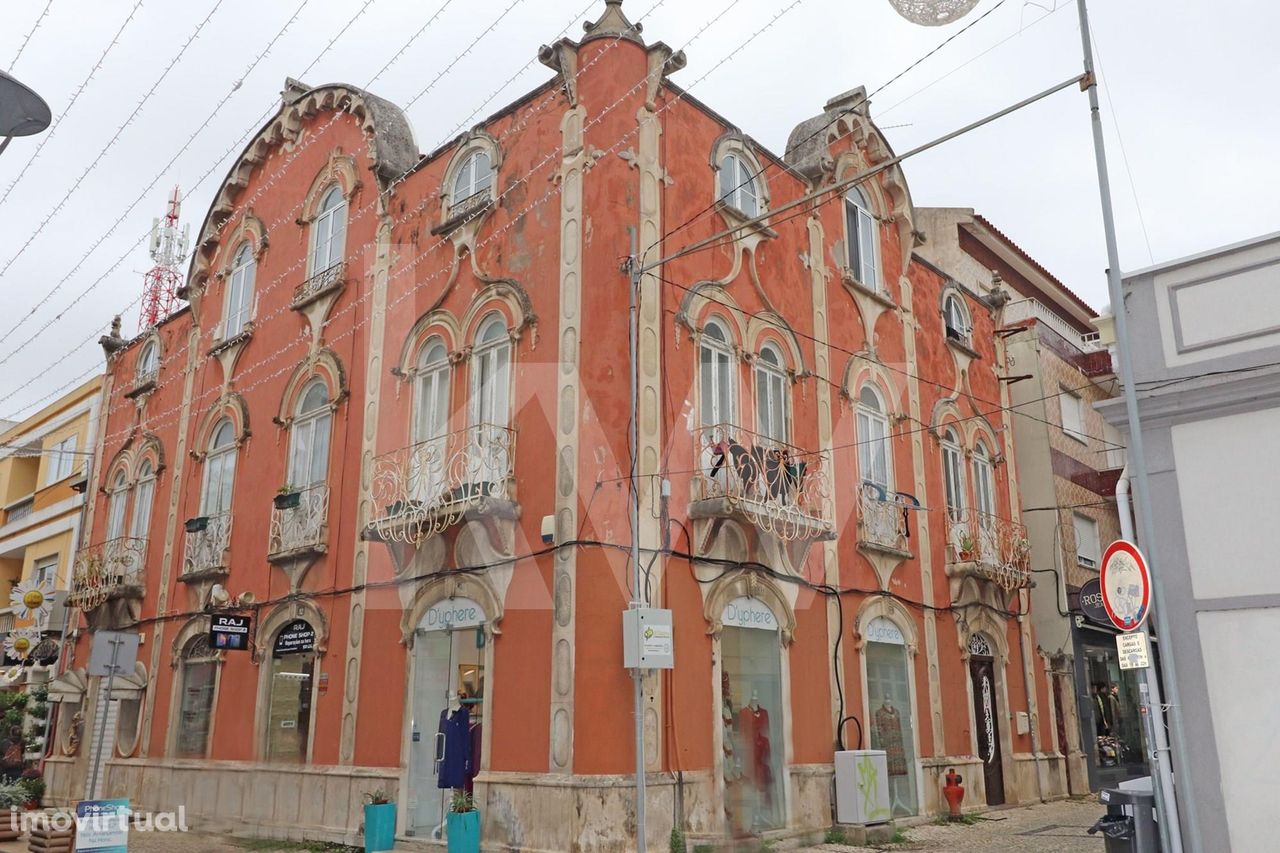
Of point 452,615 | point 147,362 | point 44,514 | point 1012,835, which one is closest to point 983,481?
point 1012,835

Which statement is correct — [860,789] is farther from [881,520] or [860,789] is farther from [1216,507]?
[1216,507]

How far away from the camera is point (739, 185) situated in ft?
51.8

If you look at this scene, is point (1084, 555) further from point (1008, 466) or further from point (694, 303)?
point (694, 303)

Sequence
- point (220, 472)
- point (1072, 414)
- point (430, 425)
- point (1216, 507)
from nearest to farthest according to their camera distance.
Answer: point (1216, 507), point (430, 425), point (220, 472), point (1072, 414)

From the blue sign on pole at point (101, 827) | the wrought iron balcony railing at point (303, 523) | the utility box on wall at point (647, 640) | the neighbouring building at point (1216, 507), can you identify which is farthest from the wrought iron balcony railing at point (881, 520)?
the blue sign on pole at point (101, 827)

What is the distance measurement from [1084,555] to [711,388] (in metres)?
11.6

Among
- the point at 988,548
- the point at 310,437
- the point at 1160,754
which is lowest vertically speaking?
the point at 1160,754

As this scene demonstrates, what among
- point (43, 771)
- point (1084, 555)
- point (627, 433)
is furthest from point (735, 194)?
point (43, 771)

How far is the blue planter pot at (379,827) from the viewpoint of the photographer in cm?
1304

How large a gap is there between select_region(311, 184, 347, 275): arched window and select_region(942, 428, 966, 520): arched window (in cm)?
1109

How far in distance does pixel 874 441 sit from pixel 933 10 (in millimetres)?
9935

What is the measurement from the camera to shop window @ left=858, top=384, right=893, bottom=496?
17.0m

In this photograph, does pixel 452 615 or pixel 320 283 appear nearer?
pixel 452 615

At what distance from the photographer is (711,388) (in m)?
14.3
